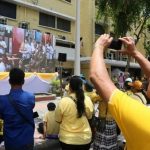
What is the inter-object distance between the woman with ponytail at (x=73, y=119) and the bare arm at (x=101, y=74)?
310 centimetres

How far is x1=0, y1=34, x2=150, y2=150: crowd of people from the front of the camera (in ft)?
6.11

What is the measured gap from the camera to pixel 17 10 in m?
26.8

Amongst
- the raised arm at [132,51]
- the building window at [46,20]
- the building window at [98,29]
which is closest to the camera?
the raised arm at [132,51]

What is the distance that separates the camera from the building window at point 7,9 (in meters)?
25.8

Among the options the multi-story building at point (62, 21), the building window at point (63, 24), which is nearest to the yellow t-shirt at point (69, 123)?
the multi-story building at point (62, 21)

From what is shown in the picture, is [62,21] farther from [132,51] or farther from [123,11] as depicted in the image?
[132,51]

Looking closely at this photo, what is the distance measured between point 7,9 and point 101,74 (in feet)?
81.8

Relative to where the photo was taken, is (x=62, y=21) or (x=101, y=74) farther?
(x=62, y=21)

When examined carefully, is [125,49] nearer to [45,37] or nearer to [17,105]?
[17,105]

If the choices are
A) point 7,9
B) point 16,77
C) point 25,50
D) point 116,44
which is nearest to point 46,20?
point 7,9

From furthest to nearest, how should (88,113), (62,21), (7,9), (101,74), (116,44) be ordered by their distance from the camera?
1. (62,21)
2. (7,9)
3. (88,113)
4. (116,44)
5. (101,74)

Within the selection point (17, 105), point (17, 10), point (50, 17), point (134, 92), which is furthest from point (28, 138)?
point (50, 17)

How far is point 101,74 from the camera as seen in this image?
2053mm

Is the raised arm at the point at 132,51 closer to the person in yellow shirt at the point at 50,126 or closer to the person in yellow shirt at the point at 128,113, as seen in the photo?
the person in yellow shirt at the point at 128,113
